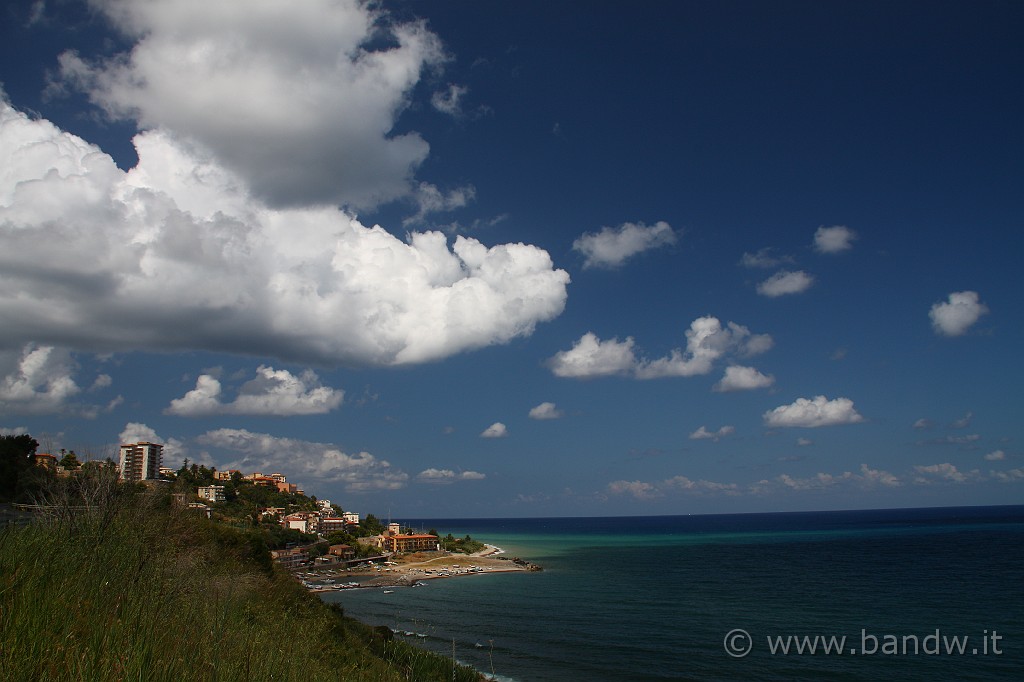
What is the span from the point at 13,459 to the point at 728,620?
158 ft

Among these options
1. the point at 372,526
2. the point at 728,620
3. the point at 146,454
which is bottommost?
the point at 372,526

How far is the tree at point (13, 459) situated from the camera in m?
32.1

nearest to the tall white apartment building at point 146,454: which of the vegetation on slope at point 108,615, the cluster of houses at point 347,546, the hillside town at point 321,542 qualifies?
the hillside town at point 321,542

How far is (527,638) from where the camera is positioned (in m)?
40.4

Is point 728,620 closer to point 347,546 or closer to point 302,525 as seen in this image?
→ point 347,546

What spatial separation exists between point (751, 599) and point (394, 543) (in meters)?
75.2

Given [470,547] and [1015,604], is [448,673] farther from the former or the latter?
[470,547]

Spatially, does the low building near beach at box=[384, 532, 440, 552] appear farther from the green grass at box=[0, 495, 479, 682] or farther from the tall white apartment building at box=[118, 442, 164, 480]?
the green grass at box=[0, 495, 479, 682]

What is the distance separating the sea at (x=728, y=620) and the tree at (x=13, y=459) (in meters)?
23.6

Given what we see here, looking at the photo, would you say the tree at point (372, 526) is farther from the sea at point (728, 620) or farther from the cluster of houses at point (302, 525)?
the sea at point (728, 620)

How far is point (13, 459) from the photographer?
3531cm

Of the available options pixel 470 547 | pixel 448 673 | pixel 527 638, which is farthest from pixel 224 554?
pixel 470 547

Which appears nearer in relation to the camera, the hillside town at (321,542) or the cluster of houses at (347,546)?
the hillside town at (321,542)

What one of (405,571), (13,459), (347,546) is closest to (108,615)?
(13,459)
